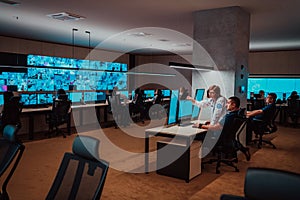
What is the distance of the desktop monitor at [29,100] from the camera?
679 centimetres

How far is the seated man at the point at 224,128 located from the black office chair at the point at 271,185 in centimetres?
293

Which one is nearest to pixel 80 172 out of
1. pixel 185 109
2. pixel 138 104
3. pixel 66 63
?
pixel 185 109

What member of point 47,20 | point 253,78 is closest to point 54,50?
point 47,20

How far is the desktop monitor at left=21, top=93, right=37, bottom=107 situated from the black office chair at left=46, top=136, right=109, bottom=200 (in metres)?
5.29

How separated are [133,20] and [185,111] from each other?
2.52m

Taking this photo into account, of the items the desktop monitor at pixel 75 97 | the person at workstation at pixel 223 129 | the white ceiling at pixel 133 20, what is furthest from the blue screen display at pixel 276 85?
the desktop monitor at pixel 75 97

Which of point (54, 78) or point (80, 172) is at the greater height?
point (54, 78)

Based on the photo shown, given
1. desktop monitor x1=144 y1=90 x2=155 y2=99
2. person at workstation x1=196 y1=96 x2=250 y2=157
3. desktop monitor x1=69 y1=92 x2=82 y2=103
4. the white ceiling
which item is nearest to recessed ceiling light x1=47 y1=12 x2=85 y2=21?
the white ceiling

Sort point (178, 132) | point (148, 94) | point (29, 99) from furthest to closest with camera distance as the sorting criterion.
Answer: point (148, 94)
point (29, 99)
point (178, 132)

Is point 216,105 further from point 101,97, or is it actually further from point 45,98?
point 101,97

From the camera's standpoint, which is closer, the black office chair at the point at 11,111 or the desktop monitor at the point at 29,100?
the black office chair at the point at 11,111

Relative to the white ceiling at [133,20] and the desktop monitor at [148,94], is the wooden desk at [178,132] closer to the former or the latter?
the white ceiling at [133,20]

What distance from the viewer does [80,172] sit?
6.57 feet

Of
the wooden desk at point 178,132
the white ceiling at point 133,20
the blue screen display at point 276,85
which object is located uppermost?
the white ceiling at point 133,20
